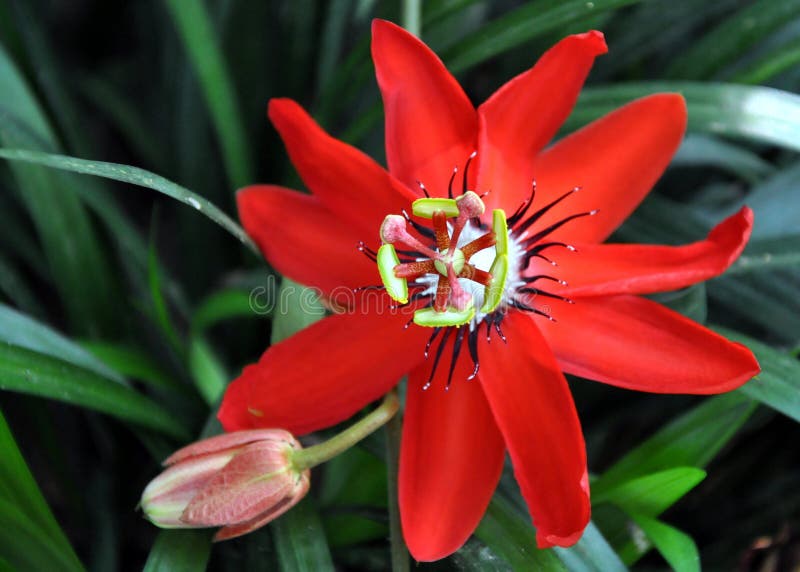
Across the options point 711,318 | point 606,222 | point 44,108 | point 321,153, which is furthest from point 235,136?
point 711,318

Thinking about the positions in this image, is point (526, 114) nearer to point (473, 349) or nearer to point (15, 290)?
point (473, 349)

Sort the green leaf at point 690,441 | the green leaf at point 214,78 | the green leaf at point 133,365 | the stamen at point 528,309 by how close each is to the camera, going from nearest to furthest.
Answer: the stamen at point 528,309 → the green leaf at point 690,441 → the green leaf at point 133,365 → the green leaf at point 214,78

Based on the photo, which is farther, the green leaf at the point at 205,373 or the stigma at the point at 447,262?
the green leaf at the point at 205,373

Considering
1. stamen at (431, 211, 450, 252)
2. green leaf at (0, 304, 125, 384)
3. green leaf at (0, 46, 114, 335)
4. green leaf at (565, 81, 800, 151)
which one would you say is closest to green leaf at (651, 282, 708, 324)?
green leaf at (565, 81, 800, 151)

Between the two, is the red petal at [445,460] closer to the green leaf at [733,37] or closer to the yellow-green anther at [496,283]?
the yellow-green anther at [496,283]

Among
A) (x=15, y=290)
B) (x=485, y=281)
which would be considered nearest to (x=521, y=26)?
(x=485, y=281)

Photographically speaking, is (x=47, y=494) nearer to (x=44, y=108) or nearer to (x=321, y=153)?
(x=44, y=108)

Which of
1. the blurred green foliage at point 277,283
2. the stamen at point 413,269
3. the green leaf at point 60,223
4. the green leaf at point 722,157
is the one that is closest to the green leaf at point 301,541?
the blurred green foliage at point 277,283
